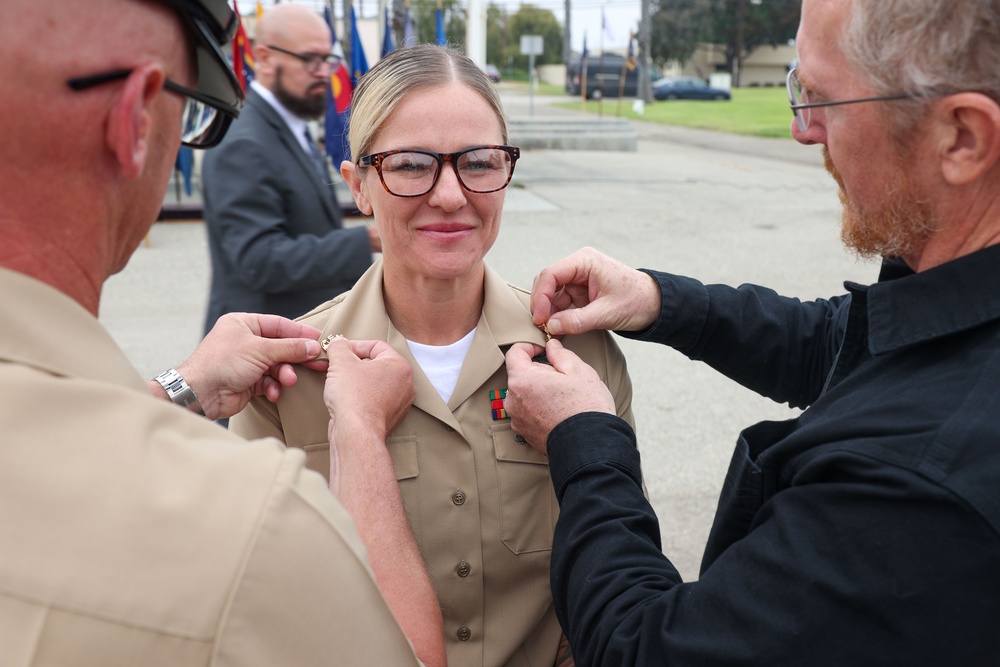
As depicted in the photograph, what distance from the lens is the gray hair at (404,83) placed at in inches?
79.0

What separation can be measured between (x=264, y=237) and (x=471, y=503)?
180 centimetres

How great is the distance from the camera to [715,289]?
2191 millimetres

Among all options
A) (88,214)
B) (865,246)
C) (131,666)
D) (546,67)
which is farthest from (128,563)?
(546,67)

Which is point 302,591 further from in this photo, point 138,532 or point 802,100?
point 802,100

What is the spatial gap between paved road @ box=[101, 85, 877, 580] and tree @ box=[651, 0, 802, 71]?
47.4 meters

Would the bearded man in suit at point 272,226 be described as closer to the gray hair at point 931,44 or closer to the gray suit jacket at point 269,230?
the gray suit jacket at point 269,230

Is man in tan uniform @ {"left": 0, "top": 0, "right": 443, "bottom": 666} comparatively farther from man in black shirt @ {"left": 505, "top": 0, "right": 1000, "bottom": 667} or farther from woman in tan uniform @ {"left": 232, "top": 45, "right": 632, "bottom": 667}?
woman in tan uniform @ {"left": 232, "top": 45, "right": 632, "bottom": 667}

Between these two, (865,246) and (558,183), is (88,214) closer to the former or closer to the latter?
(865,246)

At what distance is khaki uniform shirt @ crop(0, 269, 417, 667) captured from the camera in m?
0.93

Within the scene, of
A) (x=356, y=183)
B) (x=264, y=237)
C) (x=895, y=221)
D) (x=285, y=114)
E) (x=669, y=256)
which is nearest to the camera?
(x=895, y=221)

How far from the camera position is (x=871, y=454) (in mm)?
1269

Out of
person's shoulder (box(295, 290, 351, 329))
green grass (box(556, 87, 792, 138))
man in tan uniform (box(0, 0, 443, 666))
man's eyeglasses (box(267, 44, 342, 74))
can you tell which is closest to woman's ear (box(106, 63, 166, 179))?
man in tan uniform (box(0, 0, 443, 666))

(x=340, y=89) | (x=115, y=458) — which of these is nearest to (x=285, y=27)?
(x=115, y=458)

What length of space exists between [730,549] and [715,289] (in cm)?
90
